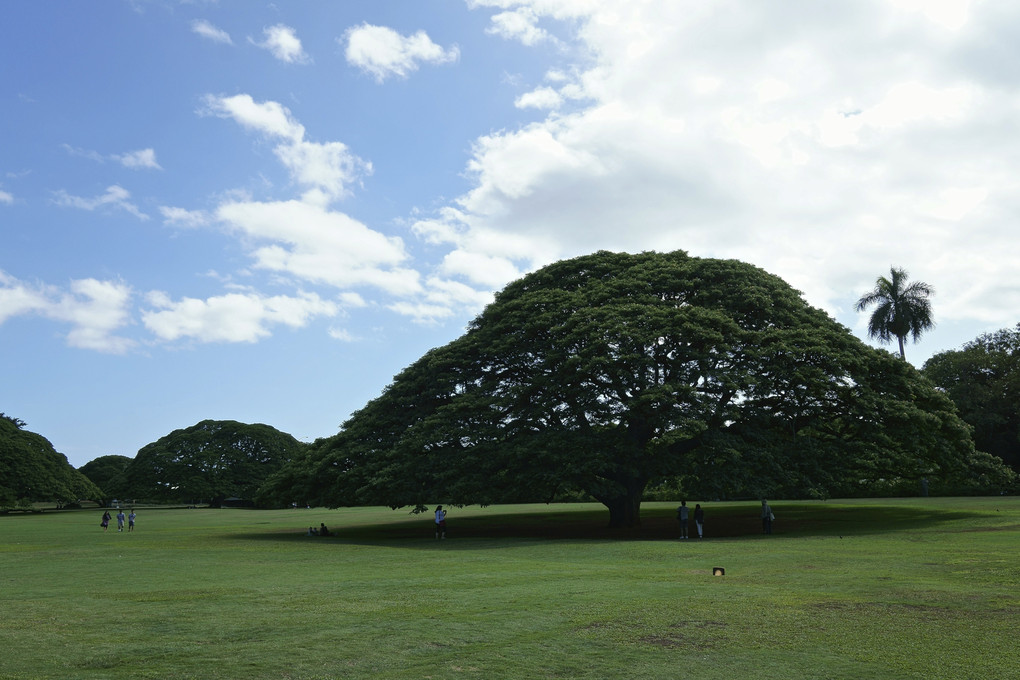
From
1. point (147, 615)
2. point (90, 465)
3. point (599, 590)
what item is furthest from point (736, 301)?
point (90, 465)

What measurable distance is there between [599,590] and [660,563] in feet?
19.9

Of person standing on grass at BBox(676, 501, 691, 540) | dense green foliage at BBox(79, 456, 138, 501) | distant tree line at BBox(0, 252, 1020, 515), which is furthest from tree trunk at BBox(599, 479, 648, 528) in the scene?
dense green foliage at BBox(79, 456, 138, 501)

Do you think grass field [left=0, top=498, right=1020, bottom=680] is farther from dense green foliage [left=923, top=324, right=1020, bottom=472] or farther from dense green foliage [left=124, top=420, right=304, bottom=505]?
dense green foliage [left=124, top=420, right=304, bottom=505]

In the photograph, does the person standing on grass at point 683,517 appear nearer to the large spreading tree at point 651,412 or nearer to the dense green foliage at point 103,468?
the large spreading tree at point 651,412

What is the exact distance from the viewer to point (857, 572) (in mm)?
17031

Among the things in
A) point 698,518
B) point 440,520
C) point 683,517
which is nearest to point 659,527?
point 698,518

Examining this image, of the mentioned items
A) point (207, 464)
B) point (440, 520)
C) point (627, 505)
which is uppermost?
point (207, 464)

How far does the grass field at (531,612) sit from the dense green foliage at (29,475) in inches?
2357

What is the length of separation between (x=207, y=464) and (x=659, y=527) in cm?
7428

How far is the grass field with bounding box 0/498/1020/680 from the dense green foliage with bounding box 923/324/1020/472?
40111 millimetres

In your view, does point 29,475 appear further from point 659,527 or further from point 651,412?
point 651,412

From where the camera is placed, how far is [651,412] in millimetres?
32000

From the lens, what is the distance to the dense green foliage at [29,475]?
74750 mm

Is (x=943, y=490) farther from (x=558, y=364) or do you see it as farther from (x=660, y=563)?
(x=660, y=563)
